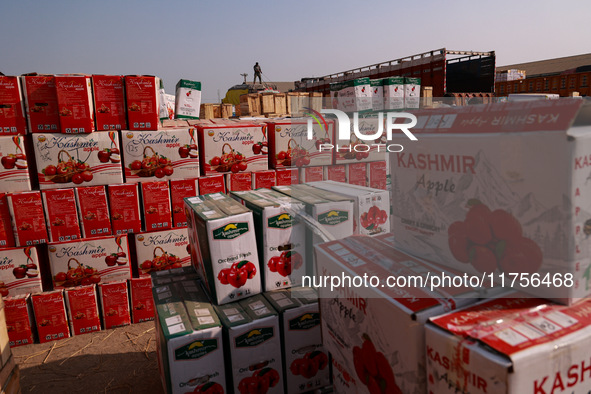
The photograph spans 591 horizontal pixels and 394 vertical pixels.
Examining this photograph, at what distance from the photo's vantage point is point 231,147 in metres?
4.50

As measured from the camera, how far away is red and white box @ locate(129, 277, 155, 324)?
4.37m

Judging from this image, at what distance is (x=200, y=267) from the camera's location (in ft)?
9.22

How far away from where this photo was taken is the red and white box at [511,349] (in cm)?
96

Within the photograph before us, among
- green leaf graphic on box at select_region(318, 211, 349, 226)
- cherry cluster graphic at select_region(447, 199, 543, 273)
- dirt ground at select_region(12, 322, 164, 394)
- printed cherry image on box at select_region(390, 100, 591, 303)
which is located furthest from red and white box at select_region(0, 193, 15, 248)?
cherry cluster graphic at select_region(447, 199, 543, 273)

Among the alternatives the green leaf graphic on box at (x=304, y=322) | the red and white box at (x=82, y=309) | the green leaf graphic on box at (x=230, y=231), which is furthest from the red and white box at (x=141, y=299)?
the green leaf graphic on box at (x=304, y=322)

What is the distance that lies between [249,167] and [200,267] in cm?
199

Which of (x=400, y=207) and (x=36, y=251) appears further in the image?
(x=36, y=251)

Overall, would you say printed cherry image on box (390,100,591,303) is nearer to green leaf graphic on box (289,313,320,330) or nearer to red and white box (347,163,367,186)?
green leaf graphic on box (289,313,320,330)

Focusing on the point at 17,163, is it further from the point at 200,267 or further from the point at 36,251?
the point at 200,267

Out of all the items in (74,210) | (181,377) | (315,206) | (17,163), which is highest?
(17,163)

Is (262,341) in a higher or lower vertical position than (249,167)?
lower

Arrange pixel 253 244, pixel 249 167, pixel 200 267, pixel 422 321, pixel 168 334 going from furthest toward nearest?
pixel 249 167, pixel 200 267, pixel 253 244, pixel 168 334, pixel 422 321

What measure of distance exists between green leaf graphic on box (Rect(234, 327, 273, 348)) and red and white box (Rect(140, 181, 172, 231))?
2.43m

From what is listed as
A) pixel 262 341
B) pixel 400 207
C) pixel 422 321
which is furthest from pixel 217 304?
pixel 422 321
